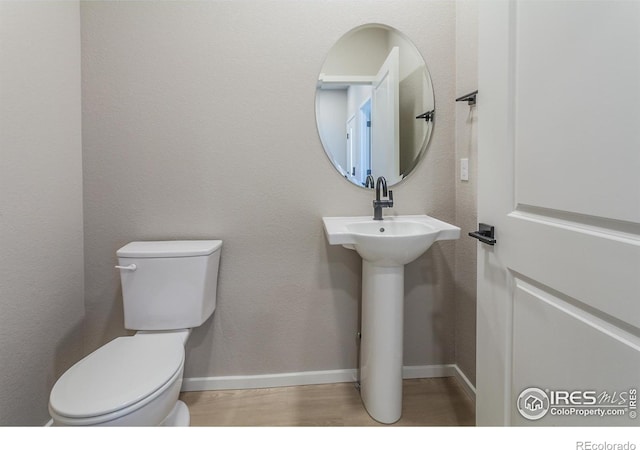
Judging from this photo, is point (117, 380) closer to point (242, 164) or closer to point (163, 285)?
point (163, 285)

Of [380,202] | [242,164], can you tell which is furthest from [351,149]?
[242,164]

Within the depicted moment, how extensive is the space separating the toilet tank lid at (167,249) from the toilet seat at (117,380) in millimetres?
355

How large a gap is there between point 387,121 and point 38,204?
5.28 feet

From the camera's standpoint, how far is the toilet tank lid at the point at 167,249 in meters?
1.57

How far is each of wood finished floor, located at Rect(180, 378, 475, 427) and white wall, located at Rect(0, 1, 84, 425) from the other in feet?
2.15

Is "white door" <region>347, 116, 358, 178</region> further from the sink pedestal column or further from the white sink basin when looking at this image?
the sink pedestal column

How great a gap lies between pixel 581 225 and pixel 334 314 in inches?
50.7

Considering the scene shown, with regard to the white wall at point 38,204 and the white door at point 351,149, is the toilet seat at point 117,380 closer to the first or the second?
the white wall at point 38,204

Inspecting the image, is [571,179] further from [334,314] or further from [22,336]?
[22,336]

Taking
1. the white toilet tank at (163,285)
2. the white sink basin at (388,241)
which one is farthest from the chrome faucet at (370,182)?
the white toilet tank at (163,285)

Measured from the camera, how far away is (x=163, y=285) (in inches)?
62.5

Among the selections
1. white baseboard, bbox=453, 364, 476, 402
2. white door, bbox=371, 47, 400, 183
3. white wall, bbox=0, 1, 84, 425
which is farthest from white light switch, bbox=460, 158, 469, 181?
white wall, bbox=0, 1, 84, 425

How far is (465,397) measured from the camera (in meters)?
1.76

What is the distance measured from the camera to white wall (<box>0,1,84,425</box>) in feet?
4.29
